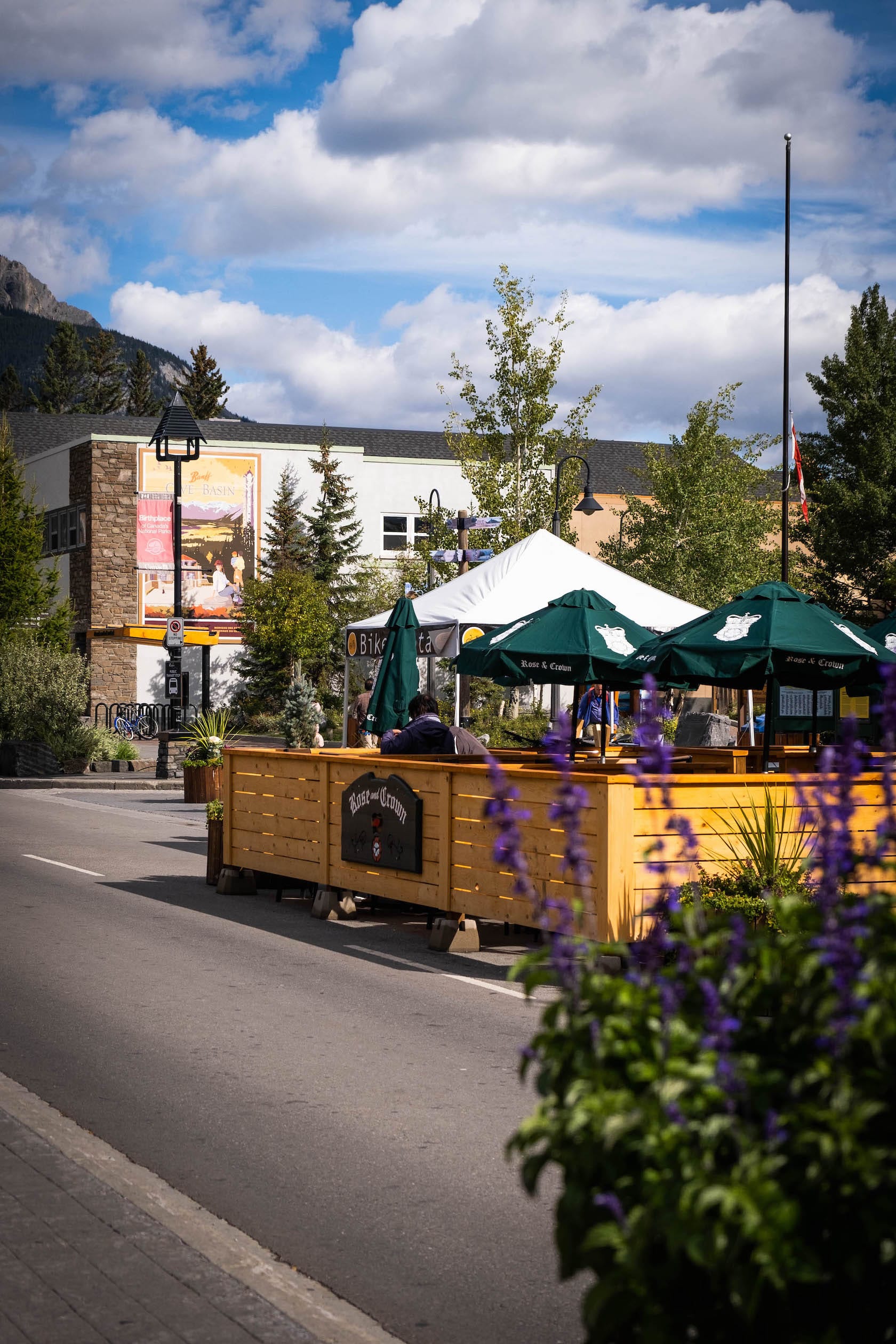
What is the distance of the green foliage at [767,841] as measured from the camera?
9.38m

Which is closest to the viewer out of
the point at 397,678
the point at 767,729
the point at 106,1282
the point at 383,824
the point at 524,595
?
the point at 106,1282

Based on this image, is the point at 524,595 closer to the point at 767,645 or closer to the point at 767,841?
the point at 767,645

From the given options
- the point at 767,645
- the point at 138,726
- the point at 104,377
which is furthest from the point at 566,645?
the point at 104,377

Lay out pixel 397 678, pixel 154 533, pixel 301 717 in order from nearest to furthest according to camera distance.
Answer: pixel 397 678, pixel 301 717, pixel 154 533

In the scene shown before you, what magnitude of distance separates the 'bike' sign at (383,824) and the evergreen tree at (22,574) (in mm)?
26960

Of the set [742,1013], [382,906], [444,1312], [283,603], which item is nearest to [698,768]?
[382,906]

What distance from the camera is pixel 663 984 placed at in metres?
2.47

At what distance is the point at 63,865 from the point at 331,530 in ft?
136

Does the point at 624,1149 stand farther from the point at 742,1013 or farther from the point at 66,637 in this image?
the point at 66,637

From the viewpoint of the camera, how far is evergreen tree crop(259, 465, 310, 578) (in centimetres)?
5497

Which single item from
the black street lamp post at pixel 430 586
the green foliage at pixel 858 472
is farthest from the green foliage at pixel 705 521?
the black street lamp post at pixel 430 586

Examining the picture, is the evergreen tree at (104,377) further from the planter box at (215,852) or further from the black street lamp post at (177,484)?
the planter box at (215,852)

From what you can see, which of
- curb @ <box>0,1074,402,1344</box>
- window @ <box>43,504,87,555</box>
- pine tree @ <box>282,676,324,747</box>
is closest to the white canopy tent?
curb @ <box>0,1074,402,1344</box>

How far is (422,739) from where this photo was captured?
1269cm
